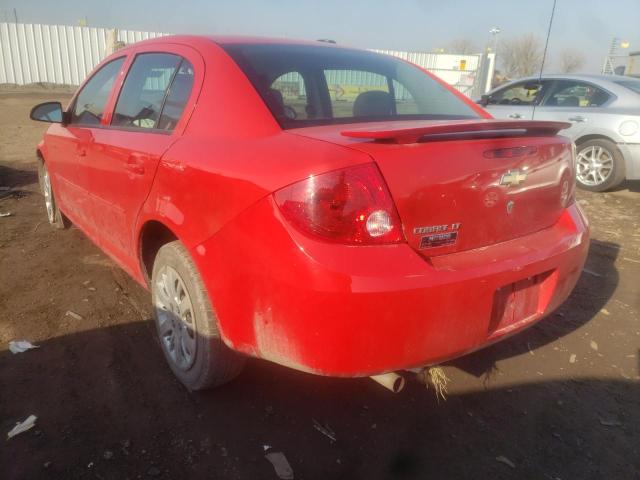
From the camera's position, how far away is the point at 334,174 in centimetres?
166

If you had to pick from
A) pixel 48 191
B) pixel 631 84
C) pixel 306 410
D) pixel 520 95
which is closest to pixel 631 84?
pixel 631 84

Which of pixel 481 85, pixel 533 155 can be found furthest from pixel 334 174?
pixel 481 85

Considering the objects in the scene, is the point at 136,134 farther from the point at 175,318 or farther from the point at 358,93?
the point at 358,93

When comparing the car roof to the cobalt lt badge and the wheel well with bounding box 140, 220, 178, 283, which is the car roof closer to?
the wheel well with bounding box 140, 220, 178, 283

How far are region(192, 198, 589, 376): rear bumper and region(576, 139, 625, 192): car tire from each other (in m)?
5.68

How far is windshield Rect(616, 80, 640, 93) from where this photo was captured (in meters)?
6.66

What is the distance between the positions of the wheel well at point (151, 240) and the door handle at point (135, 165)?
0.86ft

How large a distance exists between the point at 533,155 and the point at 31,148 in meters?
10.2

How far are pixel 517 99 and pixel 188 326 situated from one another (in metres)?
7.22

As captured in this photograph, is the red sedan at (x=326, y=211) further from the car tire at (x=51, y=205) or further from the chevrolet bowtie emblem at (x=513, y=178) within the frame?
the car tire at (x=51, y=205)

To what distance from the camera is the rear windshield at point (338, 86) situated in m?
2.25

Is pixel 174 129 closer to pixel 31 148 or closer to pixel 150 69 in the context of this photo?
pixel 150 69

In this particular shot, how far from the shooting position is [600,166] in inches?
269

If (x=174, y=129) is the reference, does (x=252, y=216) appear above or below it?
below
